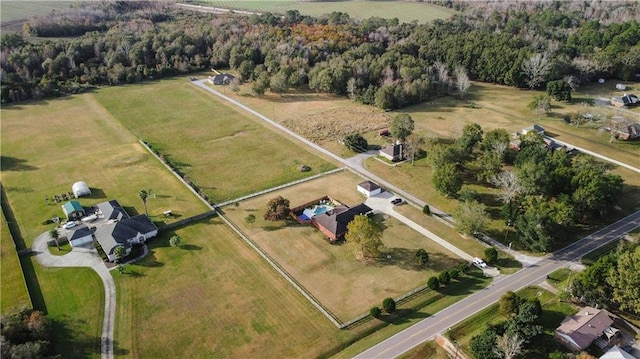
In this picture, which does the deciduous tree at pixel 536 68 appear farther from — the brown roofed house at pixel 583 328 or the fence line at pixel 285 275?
the fence line at pixel 285 275

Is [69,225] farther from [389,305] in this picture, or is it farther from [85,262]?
[389,305]

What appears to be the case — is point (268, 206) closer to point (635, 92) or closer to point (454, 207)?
point (454, 207)

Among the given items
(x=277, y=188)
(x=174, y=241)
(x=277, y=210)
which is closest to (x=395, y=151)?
(x=277, y=188)

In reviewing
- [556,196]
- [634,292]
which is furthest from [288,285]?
[556,196]

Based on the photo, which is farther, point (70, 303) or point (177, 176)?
point (177, 176)

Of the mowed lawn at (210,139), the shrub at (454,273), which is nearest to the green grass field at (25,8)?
the mowed lawn at (210,139)
